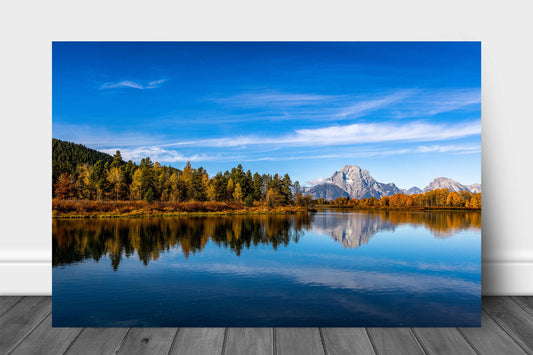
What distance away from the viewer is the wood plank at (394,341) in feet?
11.2

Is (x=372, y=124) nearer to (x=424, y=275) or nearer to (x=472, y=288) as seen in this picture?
(x=424, y=275)

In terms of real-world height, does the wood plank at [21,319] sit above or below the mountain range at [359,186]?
below

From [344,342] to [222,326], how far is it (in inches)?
43.2

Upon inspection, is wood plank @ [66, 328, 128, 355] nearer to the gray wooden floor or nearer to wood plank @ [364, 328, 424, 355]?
the gray wooden floor

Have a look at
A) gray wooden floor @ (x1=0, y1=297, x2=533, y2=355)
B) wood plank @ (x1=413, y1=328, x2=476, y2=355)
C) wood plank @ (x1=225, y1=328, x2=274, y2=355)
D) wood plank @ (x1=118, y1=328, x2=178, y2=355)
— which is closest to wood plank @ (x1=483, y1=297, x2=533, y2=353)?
gray wooden floor @ (x1=0, y1=297, x2=533, y2=355)

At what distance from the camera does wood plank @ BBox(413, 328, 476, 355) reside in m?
3.43

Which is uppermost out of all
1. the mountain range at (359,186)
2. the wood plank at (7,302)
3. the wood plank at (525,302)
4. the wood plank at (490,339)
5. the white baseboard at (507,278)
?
the mountain range at (359,186)

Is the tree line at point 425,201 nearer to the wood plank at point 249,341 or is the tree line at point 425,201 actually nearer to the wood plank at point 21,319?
the wood plank at point 249,341

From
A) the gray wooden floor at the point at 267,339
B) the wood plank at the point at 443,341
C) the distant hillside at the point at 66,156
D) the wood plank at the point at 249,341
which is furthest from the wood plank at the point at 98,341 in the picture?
the wood plank at the point at 443,341

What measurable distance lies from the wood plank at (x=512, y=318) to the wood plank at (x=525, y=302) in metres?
0.05

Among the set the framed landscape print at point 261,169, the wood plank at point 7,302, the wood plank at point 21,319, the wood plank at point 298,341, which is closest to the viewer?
the wood plank at point 298,341

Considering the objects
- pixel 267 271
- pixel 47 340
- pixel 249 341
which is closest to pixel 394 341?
pixel 249 341

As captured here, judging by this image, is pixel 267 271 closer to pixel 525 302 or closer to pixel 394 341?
pixel 394 341

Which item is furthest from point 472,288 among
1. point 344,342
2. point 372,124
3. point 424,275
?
point 372,124
